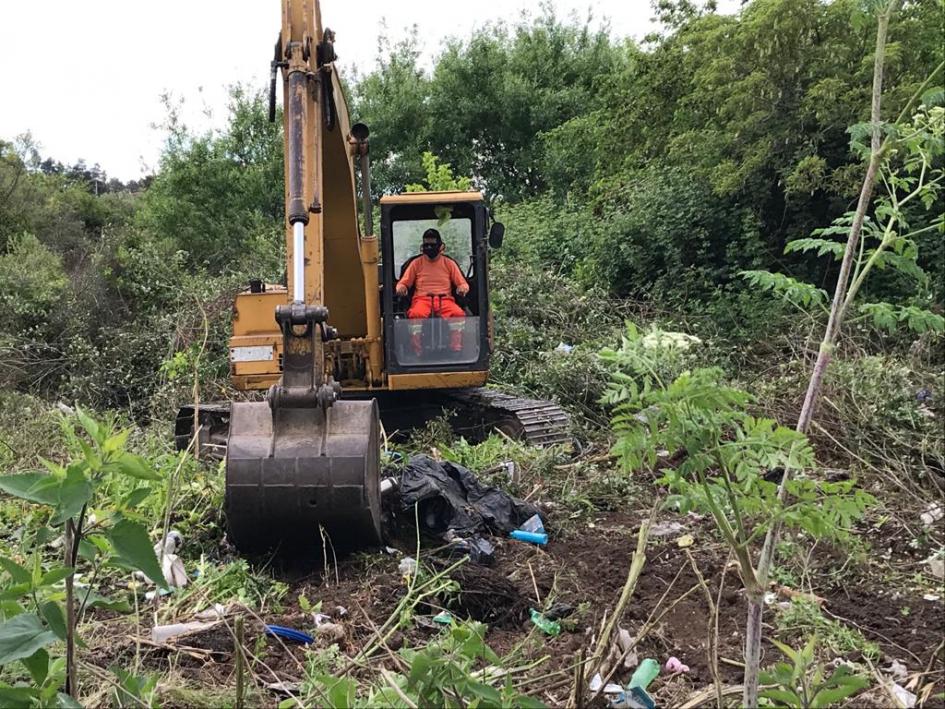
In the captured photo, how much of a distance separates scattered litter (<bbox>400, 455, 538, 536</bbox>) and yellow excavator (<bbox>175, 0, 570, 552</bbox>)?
53cm

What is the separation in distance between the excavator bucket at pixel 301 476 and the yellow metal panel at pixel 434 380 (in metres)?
3.31

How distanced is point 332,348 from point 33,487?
6329 mm

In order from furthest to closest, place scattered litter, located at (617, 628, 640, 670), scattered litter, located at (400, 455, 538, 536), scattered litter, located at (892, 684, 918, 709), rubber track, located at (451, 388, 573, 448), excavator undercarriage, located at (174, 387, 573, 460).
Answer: excavator undercarriage, located at (174, 387, 573, 460), rubber track, located at (451, 388, 573, 448), scattered litter, located at (400, 455, 538, 536), scattered litter, located at (617, 628, 640, 670), scattered litter, located at (892, 684, 918, 709)

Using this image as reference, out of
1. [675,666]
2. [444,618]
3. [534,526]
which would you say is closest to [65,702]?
[444,618]

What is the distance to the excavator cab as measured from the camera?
26.3 feet

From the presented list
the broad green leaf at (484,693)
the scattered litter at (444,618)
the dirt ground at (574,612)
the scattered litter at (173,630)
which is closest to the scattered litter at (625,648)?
the dirt ground at (574,612)

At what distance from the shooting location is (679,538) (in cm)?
540

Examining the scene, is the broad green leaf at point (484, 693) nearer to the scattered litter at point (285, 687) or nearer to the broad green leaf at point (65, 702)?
the broad green leaf at point (65, 702)

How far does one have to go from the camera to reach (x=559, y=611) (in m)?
4.28

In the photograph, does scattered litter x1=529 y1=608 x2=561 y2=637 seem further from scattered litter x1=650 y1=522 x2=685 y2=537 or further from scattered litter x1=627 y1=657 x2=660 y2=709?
scattered litter x1=650 y1=522 x2=685 y2=537

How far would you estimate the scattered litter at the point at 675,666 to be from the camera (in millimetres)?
3555

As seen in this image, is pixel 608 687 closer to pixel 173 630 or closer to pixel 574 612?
pixel 574 612

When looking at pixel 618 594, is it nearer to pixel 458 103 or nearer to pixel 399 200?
pixel 399 200

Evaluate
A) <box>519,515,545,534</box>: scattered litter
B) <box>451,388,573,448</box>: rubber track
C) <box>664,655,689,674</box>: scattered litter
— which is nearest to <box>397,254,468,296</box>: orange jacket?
<box>451,388,573,448</box>: rubber track
